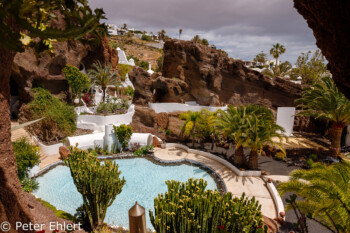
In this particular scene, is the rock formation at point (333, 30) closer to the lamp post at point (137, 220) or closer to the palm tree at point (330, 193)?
the lamp post at point (137, 220)

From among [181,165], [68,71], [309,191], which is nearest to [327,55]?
[309,191]

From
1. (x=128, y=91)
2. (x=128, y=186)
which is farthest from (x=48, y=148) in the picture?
(x=128, y=91)

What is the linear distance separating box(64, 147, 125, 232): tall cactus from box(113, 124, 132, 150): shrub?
29.0 ft

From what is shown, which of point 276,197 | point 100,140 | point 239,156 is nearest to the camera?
point 276,197

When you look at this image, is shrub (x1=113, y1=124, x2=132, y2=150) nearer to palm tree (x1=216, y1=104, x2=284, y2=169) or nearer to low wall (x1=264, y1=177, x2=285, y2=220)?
palm tree (x1=216, y1=104, x2=284, y2=169)

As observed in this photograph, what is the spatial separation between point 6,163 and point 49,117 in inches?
561

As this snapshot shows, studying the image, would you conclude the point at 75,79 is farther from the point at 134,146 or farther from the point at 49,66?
the point at 134,146

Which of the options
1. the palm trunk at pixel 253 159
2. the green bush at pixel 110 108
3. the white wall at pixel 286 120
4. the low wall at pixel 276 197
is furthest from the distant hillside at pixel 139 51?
the low wall at pixel 276 197

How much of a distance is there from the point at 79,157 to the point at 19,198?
4013 millimetres

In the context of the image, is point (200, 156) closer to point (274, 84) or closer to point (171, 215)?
point (171, 215)

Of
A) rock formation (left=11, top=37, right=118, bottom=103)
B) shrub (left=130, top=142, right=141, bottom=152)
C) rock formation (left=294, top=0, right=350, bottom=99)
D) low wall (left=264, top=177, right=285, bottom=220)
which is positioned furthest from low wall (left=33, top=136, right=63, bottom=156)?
rock formation (left=294, top=0, right=350, bottom=99)

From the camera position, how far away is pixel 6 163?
386cm

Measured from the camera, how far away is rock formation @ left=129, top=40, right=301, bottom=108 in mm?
26359

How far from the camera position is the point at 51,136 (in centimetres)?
1652
